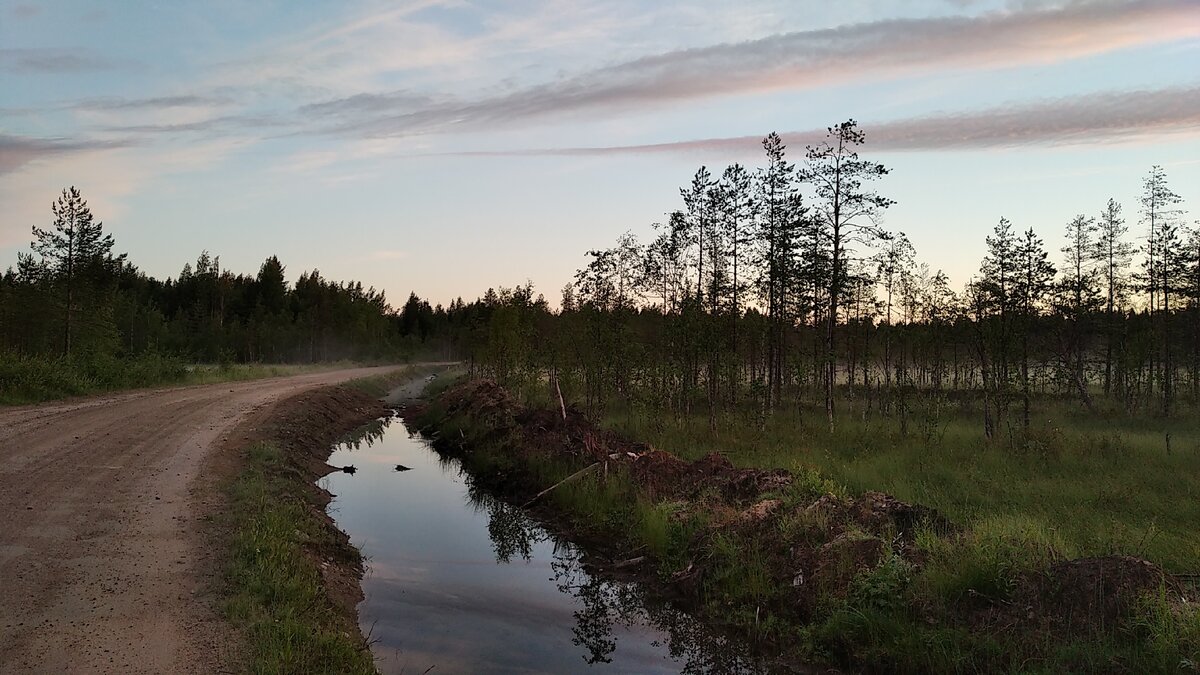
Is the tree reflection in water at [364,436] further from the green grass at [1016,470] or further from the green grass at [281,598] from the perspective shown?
the green grass at [281,598]

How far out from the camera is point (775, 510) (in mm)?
11242

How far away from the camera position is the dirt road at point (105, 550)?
19.8 ft

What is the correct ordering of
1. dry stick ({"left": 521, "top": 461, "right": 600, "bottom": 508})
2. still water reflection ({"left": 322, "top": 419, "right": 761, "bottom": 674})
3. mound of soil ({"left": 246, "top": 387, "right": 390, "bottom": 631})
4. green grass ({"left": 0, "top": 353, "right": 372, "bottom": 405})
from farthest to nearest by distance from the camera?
1. green grass ({"left": 0, "top": 353, "right": 372, "bottom": 405})
2. dry stick ({"left": 521, "top": 461, "right": 600, "bottom": 508})
3. mound of soil ({"left": 246, "top": 387, "right": 390, "bottom": 631})
4. still water reflection ({"left": 322, "top": 419, "right": 761, "bottom": 674})

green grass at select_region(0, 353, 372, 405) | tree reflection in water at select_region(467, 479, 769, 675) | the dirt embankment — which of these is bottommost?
tree reflection in water at select_region(467, 479, 769, 675)

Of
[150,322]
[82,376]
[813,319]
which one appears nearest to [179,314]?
[150,322]

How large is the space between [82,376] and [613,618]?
24.9 meters

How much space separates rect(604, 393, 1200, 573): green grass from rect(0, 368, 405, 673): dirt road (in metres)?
9.75

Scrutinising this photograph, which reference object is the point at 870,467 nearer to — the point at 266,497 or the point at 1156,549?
the point at 1156,549

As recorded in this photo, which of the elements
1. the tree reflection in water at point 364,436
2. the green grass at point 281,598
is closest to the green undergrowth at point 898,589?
the green grass at point 281,598

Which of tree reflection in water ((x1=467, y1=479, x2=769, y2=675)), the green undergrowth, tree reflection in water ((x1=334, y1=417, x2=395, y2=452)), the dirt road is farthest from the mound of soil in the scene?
the green undergrowth

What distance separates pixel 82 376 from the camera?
25.4 metres

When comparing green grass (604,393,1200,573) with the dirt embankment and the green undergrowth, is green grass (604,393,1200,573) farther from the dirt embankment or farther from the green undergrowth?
the dirt embankment

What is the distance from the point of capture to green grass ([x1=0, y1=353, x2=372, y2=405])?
2172cm

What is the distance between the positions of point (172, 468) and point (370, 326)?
8756 centimetres
